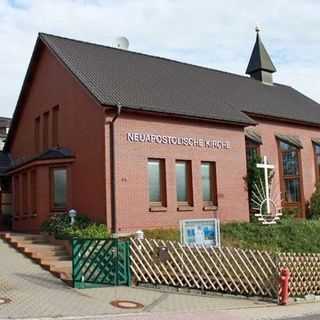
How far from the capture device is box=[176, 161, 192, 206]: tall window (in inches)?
948

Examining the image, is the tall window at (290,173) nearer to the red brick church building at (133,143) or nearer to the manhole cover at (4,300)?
the red brick church building at (133,143)

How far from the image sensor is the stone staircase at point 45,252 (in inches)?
666

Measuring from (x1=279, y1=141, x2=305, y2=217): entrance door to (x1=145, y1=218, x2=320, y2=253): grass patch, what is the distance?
6264 millimetres

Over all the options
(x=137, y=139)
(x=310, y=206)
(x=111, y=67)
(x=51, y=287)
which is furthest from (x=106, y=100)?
(x=310, y=206)

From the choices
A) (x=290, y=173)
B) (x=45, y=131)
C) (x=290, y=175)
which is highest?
(x=45, y=131)

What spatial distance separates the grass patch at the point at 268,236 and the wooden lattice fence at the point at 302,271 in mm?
5135

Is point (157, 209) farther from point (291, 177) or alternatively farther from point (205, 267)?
point (291, 177)

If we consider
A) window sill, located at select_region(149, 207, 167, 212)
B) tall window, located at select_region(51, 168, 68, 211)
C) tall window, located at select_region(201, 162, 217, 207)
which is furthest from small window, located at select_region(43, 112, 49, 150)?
tall window, located at select_region(201, 162, 217, 207)

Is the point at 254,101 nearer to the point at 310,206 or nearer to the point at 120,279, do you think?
the point at 310,206

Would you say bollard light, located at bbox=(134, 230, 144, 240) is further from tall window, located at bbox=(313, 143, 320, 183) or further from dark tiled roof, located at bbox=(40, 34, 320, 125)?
tall window, located at bbox=(313, 143, 320, 183)

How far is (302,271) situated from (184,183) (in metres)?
9.80

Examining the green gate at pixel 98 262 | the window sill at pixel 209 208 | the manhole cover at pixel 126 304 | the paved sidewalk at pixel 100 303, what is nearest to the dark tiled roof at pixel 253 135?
the window sill at pixel 209 208

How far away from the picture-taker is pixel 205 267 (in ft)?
50.7

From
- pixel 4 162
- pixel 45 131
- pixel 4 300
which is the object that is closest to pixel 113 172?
pixel 45 131
